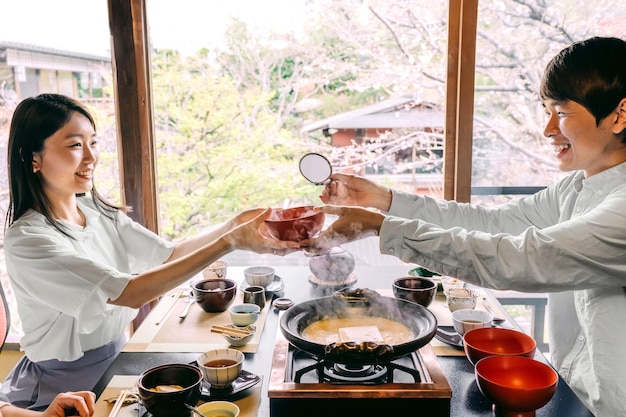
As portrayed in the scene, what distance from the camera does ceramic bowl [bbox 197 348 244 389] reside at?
1.45 meters

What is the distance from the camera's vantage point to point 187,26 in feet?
14.7

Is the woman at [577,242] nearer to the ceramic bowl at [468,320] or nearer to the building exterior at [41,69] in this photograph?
the ceramic bowl at [468,320]

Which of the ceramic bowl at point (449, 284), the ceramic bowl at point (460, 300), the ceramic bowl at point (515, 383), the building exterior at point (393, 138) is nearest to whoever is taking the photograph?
the ceramic bowl at point (515, 383)

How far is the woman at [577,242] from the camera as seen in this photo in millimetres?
1545

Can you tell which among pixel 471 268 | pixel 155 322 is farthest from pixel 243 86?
pixel 471 268

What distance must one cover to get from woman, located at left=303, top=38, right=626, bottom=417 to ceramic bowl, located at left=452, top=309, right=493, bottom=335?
0.76 feet

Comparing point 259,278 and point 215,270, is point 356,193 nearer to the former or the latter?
point 259,278

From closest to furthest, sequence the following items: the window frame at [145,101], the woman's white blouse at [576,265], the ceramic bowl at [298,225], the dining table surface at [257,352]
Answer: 1. the dining table surface at [257,352]
2. the woman's white blouse at [576,265]
3. the ceramic bowl at [298,225]
4. the window frame at [145,101]

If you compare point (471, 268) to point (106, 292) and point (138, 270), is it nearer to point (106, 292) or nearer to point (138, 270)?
point (106, 292)

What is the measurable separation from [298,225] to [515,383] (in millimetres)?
785

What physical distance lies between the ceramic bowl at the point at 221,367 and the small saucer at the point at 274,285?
2.52 feet

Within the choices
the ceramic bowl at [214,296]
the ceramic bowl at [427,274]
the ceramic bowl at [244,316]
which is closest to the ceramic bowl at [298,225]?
the ceramic bowl at [244,316]

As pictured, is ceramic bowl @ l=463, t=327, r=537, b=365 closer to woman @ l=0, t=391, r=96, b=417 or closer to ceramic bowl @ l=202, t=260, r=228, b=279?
woman @ l=0, t=391, r=96, b=417

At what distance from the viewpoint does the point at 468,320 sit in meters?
1.89
